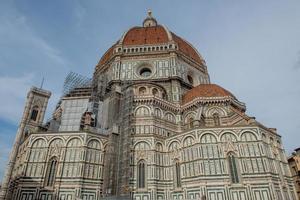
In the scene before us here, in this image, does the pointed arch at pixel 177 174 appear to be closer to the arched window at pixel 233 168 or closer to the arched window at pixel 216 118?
the arched window at pixel 233 168

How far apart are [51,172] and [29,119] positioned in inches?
596

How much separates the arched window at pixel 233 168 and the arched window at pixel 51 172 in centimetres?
1632

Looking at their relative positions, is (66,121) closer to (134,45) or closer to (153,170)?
(153,170)

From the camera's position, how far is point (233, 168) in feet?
69.8

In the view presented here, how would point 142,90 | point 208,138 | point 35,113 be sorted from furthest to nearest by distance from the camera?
point 35,113
point 142,90
point 208,138

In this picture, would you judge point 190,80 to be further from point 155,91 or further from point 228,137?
point 228,137

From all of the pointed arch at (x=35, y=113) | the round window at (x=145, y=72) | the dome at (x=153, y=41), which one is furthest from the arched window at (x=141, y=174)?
the pointed arch at (x=35, y=113)

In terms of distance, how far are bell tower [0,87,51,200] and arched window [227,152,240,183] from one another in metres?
26.0

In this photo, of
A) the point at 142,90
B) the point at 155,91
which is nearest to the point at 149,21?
the point at 155,91

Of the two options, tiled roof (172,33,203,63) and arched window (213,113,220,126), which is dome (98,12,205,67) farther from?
arched window (213,113,220,126)

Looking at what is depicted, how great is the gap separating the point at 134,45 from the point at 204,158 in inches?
793

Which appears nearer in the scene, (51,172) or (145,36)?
(51,172)

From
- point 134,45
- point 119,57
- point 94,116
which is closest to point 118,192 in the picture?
point 94,116

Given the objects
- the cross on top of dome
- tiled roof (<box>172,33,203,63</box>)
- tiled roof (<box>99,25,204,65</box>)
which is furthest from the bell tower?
the cross on top of dome
